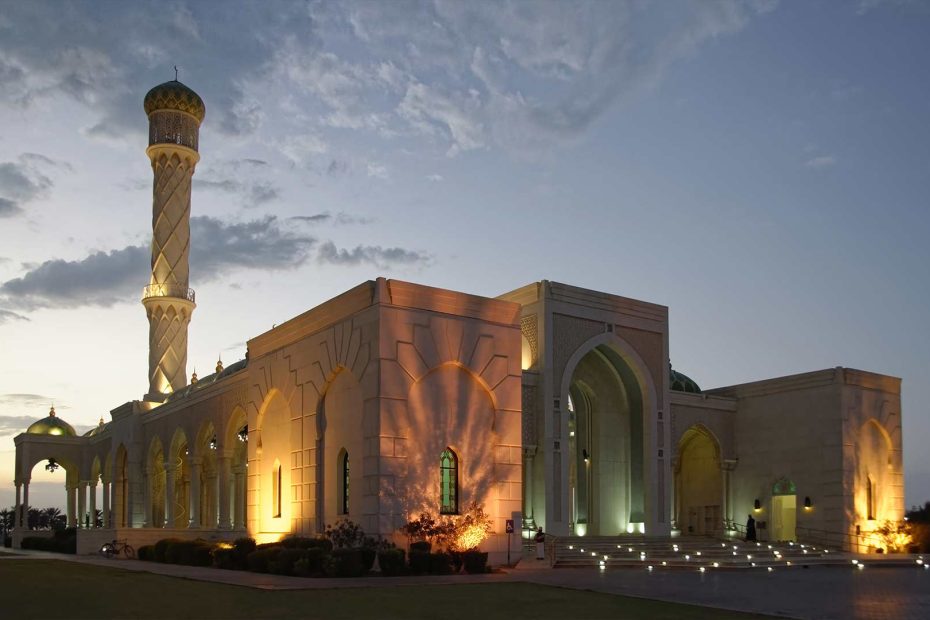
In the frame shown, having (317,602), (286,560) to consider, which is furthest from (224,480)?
(317,602)

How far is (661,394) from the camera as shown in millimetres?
33719

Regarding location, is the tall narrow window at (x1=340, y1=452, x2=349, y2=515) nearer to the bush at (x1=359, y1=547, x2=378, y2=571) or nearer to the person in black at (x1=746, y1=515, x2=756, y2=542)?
the bush at (x1=359, y1=547, x2=378, y2=571)

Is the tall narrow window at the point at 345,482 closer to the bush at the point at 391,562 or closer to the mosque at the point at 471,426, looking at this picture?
Answer: the mosque at the point at 471,426

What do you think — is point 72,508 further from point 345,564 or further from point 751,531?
point 345,564

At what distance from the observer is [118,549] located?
105ft

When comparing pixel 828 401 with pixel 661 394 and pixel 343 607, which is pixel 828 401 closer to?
pixel 661 394

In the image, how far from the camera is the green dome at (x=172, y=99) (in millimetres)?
49000

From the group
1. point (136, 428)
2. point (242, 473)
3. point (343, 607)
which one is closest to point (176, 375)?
point (136, 428)

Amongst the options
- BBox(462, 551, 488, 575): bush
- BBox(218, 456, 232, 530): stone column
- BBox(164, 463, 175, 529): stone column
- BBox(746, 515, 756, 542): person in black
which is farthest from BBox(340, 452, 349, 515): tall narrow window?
BBox(164, 463, 175, 529): stone column

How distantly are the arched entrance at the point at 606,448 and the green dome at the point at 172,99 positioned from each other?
2594cm

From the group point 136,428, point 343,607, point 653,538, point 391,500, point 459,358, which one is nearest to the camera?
point 343,607

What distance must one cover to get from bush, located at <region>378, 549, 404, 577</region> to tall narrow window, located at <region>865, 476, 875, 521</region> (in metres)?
20.1

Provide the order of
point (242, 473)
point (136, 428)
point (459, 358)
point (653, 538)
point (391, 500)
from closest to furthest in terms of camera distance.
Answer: point (391, 500) → point (459, 358) → point (653, 538) → point (242, 473) → point (136, 428)

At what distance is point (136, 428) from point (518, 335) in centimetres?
2495
